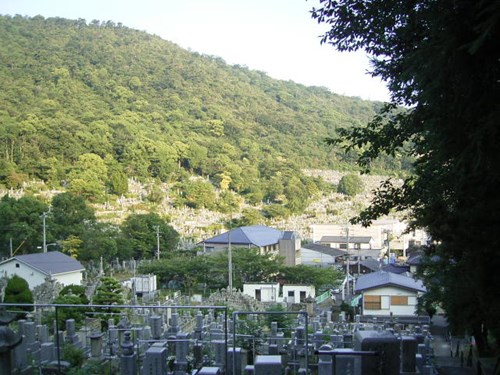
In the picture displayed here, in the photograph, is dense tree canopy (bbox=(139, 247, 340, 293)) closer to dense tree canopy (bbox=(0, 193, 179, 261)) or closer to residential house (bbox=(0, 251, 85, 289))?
residential house (bbox=(0, 251, 85, 289))

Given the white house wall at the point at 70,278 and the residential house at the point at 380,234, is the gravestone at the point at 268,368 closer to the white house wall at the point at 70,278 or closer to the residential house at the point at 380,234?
the white house wall at the point at 70,278

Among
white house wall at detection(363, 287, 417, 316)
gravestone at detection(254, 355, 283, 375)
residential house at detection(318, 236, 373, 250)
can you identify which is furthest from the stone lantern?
residential house at detection(318, 236, 373, 250)

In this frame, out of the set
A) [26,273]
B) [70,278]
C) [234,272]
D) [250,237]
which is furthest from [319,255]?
[26,273]

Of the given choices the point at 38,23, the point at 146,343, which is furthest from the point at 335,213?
the point at 38,23

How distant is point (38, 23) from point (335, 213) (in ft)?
240

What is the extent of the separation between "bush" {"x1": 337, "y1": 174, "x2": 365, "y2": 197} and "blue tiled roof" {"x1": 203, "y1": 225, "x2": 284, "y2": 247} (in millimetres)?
30546

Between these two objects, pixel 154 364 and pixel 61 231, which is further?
pixel 61 231

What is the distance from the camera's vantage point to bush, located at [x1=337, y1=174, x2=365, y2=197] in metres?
62.9

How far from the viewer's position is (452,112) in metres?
3.89

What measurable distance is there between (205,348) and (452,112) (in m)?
6.89

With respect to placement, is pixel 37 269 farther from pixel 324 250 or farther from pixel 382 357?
pixel 382 357

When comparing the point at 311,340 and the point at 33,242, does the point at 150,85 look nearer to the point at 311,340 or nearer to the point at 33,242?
the point at 33,242

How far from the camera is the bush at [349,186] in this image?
6288cm

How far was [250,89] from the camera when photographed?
9831cm
